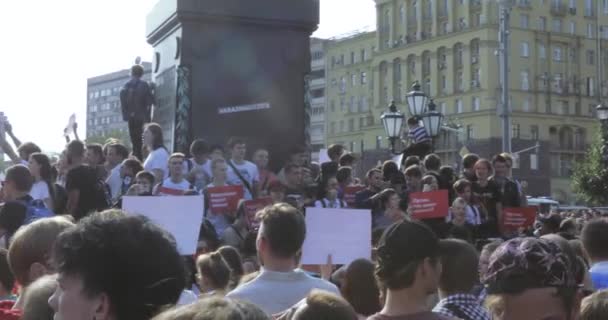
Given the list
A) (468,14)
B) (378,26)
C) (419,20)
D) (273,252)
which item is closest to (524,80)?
(468,14)

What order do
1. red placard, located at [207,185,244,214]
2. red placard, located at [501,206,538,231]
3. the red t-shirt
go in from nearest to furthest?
the red t-shirt → red placard, located at [207,185,244,214] → red placard, located at [501,206,538,231]

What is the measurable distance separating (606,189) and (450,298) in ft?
102

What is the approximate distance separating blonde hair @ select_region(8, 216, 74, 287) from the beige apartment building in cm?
8943

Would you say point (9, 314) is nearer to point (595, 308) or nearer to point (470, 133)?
point (595, 308)

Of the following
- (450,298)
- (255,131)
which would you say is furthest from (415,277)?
(255,131)

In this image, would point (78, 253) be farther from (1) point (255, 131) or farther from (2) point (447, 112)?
(2) point (447, 112)

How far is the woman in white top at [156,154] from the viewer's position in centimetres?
1130

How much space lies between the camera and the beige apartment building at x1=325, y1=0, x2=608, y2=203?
9388cm

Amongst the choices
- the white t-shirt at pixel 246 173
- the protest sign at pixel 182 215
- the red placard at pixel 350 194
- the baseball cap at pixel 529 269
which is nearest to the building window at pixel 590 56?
the red placard at pixel 350 194

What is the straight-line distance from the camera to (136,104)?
13930 mm

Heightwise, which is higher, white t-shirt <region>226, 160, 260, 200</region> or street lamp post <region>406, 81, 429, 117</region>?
street lamp post <region>406, 81, 429, 117</region>

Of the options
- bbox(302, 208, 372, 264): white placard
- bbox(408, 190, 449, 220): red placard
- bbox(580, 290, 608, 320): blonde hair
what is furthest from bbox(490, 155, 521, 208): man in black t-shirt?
bbox(580, 290, 608, 320): blonde hair

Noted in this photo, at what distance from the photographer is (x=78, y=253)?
2.54 metres

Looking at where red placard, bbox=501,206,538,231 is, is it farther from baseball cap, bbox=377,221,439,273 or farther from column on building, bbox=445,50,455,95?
column on building, bbox=445,50,455,95
